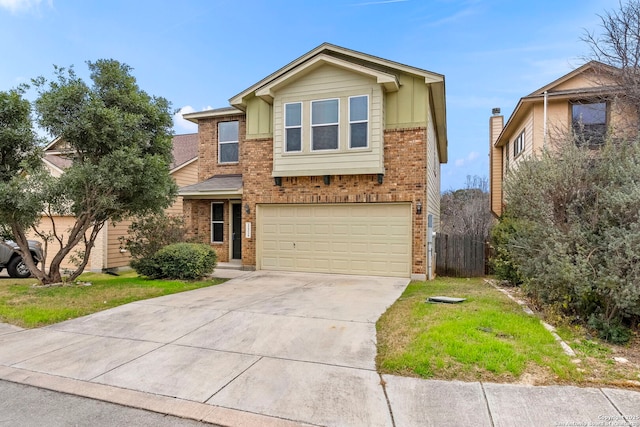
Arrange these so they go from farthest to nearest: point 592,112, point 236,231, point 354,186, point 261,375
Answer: point 236,231
point 592,112
point 354,186
point 261,375

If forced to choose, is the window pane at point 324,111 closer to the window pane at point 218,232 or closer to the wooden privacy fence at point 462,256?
the window pane at point 218,232

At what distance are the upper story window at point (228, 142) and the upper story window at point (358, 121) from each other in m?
5.13

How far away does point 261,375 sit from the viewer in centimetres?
418

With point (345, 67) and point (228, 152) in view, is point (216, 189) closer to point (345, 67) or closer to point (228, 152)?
point (228, 152)

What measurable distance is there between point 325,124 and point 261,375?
8.47 m

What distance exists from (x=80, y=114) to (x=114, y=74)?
1213mm

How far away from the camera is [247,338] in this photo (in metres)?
5.42

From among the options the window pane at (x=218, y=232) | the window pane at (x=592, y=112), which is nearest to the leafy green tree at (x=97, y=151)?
the window pane at (x=218, y=232)

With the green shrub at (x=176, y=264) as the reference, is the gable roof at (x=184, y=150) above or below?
above

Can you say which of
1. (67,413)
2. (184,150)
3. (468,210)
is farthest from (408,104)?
(468,210)

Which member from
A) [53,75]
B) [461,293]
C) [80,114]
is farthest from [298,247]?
[53,75]

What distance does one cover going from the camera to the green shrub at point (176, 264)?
10.4m

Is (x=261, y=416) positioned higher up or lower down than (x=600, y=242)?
lower down

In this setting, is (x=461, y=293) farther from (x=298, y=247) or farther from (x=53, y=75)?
(x=53, y=75)
